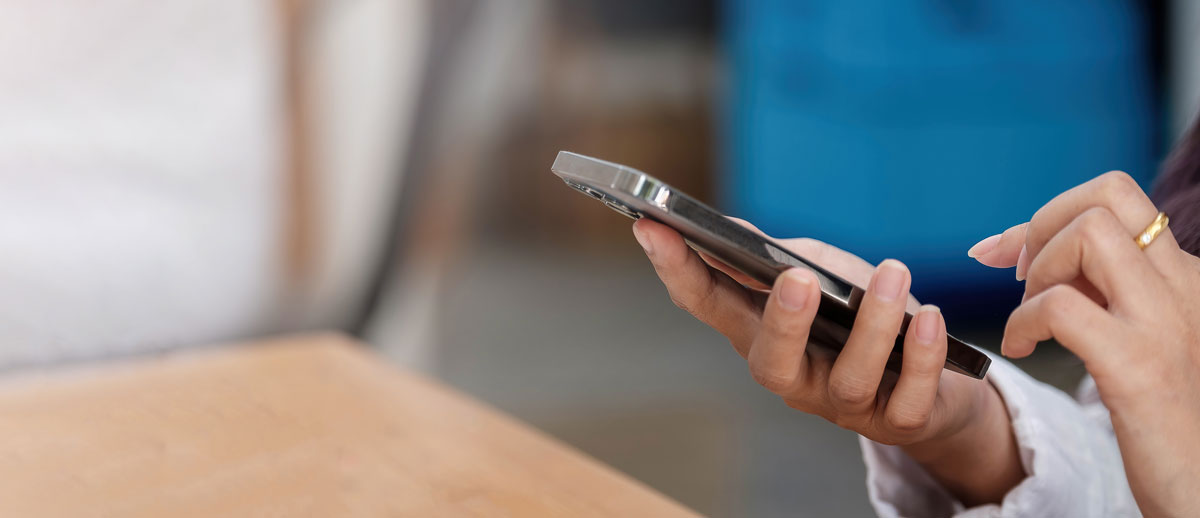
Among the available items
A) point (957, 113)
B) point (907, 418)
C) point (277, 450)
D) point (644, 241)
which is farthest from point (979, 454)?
point (957, 113)

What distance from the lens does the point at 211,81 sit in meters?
0.97

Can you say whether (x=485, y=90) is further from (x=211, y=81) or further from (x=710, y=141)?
(x=710, y=141)

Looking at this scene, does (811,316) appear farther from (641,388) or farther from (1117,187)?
(641,388)

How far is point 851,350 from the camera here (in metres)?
0.37

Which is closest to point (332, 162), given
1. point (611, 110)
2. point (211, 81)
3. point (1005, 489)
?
point (211, 81)

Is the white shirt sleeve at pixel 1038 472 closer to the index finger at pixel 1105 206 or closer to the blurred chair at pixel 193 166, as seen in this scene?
the index finger at pixel 1105 206

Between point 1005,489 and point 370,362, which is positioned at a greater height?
point 1005,489

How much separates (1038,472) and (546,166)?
2.50 metres

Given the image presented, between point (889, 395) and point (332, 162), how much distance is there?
75 centimetres

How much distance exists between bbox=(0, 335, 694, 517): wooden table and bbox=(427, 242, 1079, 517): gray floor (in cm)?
53

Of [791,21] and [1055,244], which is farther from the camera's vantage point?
[791,21]

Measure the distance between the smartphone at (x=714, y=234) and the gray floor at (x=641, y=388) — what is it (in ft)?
2.48

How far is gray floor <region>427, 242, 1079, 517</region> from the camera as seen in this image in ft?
4.65

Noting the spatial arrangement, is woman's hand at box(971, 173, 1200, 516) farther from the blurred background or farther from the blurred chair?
the blurred chair
